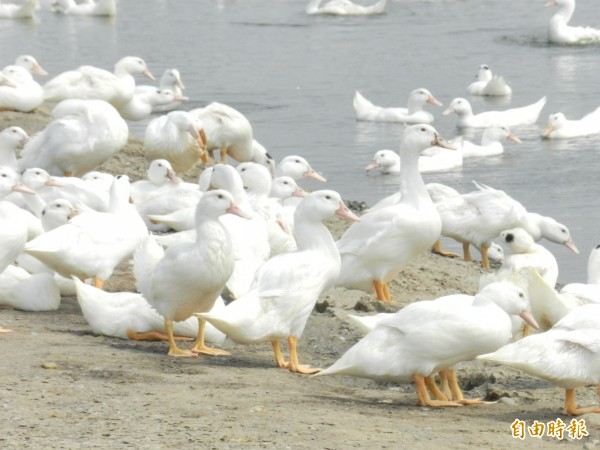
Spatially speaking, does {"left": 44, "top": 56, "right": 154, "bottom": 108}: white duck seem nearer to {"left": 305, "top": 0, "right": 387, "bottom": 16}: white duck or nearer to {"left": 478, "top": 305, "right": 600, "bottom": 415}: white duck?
{"left": 478, "top": 305, "right": 600, "bottom": 415}: white duck

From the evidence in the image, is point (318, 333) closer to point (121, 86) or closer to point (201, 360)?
point (201, 360)

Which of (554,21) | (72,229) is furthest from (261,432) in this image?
(554,21)

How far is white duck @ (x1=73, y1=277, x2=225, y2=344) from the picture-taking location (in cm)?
891

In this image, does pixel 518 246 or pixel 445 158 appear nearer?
pixel 518 246

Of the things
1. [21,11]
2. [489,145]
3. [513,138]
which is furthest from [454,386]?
[21,11]

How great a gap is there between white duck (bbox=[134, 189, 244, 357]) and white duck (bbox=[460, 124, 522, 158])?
9.45 m

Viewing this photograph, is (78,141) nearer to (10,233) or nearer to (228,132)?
(228,132)

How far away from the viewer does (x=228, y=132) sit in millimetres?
15789

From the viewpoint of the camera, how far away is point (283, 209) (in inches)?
458

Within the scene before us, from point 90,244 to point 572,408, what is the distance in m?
3.96

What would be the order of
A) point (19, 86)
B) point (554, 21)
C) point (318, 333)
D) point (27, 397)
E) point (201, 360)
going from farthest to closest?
point (554, 21) < point (19, 86) < point (318, 333) < point (201, 360) < point (27, 397)

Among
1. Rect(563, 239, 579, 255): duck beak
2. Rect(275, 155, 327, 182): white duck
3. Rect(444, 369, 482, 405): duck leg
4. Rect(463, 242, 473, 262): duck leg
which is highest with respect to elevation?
Rect(444, 369, 482, 405): duck leg

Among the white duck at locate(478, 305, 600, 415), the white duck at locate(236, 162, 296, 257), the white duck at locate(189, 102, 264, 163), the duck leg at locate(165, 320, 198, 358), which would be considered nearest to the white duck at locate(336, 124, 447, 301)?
the white duck at locate(236, 162, 296, 257)

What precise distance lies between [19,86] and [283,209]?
18.9 feet
